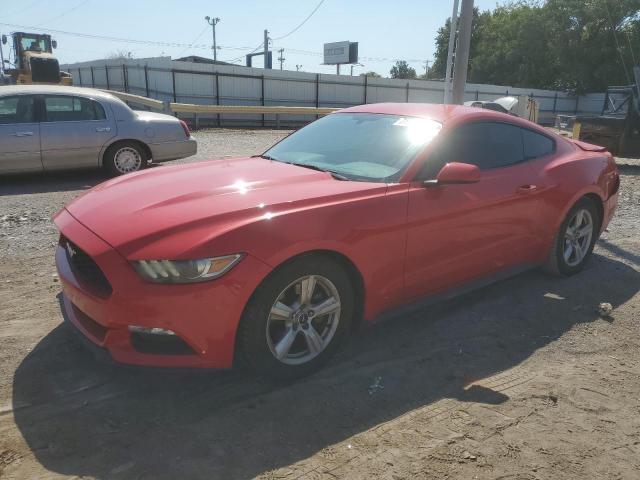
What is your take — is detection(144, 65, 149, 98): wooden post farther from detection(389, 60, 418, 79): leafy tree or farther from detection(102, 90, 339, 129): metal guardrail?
detection(389, 60, 418, 79): leafy tree

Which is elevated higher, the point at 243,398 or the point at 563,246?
the point at 563,246

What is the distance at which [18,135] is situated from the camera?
784 centimetres

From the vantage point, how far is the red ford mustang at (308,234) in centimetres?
261

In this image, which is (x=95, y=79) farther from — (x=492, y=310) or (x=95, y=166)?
(x=492, y=310)

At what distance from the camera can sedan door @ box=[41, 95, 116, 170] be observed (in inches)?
320

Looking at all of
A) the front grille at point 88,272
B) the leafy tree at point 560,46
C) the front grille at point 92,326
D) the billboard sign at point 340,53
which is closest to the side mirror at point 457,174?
the front grille at point 88,272

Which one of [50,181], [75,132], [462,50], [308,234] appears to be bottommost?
[50,181]

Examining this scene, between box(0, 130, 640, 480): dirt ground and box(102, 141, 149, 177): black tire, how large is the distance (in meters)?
4.85

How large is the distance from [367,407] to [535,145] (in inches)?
113

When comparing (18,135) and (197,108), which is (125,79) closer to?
(197,108)

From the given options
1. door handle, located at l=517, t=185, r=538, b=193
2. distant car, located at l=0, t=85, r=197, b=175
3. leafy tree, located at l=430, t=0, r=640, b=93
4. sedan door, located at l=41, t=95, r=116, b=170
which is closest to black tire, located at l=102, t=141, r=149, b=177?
distant car, located at l=0, t=85, r=197, b=175

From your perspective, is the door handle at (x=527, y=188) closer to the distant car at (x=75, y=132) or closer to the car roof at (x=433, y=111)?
the car roof at (x=433, y=111)

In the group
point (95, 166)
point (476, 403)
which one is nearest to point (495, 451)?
point (476, 403)

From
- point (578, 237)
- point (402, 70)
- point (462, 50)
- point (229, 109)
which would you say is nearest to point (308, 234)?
point (578, 237)
